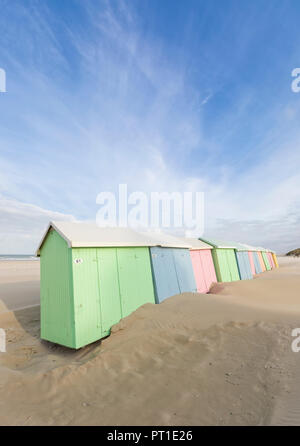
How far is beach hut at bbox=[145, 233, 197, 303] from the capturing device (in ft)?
23.1

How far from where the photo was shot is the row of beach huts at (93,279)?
4.96 meters

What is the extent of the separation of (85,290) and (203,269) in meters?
8.03

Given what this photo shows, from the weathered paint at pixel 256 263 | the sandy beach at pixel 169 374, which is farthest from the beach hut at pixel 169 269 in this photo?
the weathered paint at pixel 256 263

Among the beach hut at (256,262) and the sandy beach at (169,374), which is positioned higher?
the beach hut at (256,262)

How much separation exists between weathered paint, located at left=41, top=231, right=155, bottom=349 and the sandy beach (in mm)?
365

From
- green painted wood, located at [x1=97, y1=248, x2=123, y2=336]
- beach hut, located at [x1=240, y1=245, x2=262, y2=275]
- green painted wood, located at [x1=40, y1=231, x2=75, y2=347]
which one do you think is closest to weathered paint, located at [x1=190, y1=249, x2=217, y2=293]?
green painted wood, located at [x1=97, y1=248, x2=123, y2=336]

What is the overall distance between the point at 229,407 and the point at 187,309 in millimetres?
3249

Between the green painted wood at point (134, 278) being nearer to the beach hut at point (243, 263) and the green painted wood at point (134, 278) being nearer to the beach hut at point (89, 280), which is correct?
the beach hut at point (89, 280)

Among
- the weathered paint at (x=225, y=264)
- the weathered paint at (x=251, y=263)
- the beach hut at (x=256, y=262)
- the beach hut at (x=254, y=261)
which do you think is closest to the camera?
the weathered paint at (x=225, y=264)

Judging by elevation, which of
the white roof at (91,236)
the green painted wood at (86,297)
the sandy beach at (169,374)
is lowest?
the sandy beach at (169,374)

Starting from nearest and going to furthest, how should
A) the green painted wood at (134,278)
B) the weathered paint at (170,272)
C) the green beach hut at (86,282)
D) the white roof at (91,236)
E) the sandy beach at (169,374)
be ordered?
the sandy beach at (169,374)
the green beach hut at (86,282)
the white roof at (91,236)
the green painted wood at (134,278)
the weathered paint at (170,272)

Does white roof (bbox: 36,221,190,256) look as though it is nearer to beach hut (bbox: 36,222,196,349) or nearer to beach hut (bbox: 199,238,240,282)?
beach hut (bbox: 36,222,196,349)

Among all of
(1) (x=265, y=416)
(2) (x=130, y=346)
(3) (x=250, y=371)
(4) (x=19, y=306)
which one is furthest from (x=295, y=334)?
(4) (x=19, y=306)

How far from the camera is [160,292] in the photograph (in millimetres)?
6910
